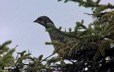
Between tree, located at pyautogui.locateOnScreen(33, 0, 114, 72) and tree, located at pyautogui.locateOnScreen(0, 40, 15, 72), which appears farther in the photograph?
tree, located at pyautogui.locateOnScreen(33, 0, 114, 72)

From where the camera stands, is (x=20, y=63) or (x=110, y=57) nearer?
(x=110, y=57)

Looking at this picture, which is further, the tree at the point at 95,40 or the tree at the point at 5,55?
the tree at the point at 95,40

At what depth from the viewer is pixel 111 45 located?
4.71 metres

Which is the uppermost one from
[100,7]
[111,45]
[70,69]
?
[100,7]

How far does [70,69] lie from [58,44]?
628 mm

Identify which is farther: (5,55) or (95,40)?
(95,40)

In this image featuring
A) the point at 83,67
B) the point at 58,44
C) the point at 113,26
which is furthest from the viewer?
the point at 83,67

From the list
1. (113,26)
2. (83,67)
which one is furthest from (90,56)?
(113,26)

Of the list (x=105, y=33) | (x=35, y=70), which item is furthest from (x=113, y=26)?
(x=35, y=70)

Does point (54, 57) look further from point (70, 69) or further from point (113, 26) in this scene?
point (113, 26)

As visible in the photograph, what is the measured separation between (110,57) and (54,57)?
88 centimetres

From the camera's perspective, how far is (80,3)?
4457 millimetres

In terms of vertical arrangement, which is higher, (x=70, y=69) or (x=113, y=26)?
(x=113, y=26)

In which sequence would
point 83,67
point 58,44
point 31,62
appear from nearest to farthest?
1. point 58,44
2. point 83,67
3. point 31,62
